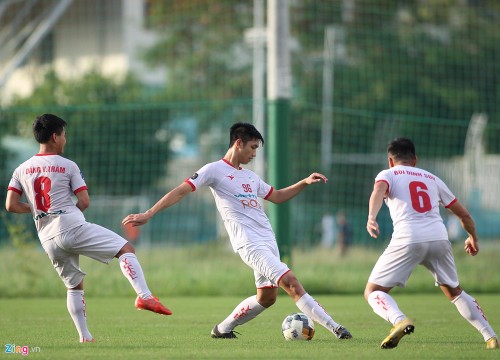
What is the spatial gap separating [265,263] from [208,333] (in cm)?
148

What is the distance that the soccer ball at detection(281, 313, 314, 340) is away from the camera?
9.63 meters

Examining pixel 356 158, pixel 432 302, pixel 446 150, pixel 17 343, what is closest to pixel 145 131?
pixel 356 158

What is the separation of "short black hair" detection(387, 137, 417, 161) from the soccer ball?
1.76 meters

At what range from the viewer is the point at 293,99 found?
35.5m

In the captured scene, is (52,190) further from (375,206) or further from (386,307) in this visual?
(386,307)

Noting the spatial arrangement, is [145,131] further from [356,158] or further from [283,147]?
[283,147]

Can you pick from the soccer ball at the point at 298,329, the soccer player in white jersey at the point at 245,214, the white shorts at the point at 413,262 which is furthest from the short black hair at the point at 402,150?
the soccer ball at the point at 298,329

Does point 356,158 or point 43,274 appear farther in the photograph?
point 356,158

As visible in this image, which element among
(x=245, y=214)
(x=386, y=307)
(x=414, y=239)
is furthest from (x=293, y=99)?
(x=386, y=307)

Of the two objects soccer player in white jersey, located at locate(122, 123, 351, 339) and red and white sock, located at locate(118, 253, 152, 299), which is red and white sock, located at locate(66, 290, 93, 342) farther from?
soccer player in white jersey, located at locate(122, 123, 351, 339)

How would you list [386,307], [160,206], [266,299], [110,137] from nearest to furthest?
1. [386,307]
2. [160,206]
3. [266,299]
4. [110,137]

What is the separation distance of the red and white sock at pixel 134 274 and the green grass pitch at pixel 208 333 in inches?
19.6

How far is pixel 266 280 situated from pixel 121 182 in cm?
1722

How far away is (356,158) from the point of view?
27578 millimetres
